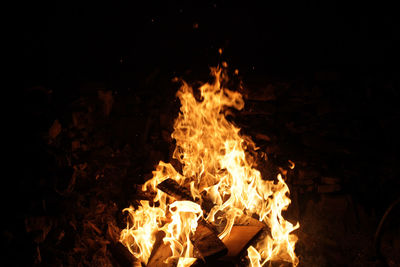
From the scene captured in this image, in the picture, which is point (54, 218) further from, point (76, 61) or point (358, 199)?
point (358, 199)

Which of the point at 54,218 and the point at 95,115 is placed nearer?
the point at 54,218

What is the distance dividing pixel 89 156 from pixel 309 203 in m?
3.26

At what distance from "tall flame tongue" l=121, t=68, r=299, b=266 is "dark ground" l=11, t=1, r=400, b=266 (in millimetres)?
310

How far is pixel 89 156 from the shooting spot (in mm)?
3609

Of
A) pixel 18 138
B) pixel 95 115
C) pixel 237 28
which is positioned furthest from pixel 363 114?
pixel 18 138

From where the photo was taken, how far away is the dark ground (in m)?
3.20

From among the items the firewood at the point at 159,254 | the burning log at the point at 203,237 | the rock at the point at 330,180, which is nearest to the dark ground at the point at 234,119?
the rock at the point at 330,180

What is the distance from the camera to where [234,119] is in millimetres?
4551

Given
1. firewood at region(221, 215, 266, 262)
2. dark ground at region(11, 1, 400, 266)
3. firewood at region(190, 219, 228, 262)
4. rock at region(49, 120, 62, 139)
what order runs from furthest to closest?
1. dark ground at region(11, 1, 400, 266)
2. rock at region(49, 120, 62, 139)
3. firewood at region(221, 215, 266, 262)
4. firewood at region(190, 219, 228, 262)

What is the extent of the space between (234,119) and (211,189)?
1453 mm

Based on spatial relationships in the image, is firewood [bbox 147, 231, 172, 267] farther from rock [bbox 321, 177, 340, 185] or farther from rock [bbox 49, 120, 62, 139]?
rock [bbox 321, 177, 340, 185]

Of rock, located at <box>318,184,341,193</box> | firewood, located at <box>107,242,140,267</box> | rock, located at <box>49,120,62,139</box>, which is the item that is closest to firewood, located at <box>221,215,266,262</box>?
firewood, located at <box>107,242,140,267</box>

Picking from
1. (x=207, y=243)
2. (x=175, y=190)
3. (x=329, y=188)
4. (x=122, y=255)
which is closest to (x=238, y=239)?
(x=207, y=243)

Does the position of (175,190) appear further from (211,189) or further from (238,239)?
(238,239)
